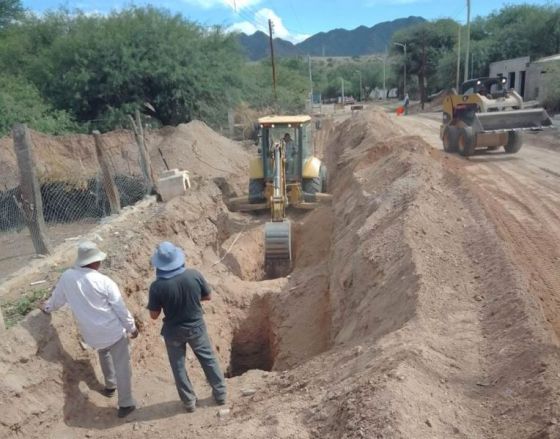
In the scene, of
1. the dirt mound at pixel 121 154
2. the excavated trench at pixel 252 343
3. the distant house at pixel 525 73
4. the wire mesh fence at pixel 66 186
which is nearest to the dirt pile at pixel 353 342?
the excavated trench at pixel 252 343

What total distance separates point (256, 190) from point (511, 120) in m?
8.06

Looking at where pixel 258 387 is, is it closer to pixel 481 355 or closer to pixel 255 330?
pixel 481 355

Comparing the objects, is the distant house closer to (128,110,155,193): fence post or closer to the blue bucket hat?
(128,110,155,193): fence post

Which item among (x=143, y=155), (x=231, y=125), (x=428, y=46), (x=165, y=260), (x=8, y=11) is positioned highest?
(x=8, y=11)

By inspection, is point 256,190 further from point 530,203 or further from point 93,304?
point 93,304

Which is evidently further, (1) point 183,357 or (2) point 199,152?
(2) point 199,152

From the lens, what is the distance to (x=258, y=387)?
580cm

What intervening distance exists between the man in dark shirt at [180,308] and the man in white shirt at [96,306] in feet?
1.26

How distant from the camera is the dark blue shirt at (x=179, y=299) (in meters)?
5.07

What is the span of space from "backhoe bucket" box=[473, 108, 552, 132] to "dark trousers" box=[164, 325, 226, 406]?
12.7 m

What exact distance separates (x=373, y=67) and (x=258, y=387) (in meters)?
99.6

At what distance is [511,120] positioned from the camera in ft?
50.5

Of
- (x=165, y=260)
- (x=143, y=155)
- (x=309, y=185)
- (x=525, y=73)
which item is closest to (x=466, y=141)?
(x=309, y=185)

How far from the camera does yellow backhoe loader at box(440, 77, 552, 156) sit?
50.4 ft
